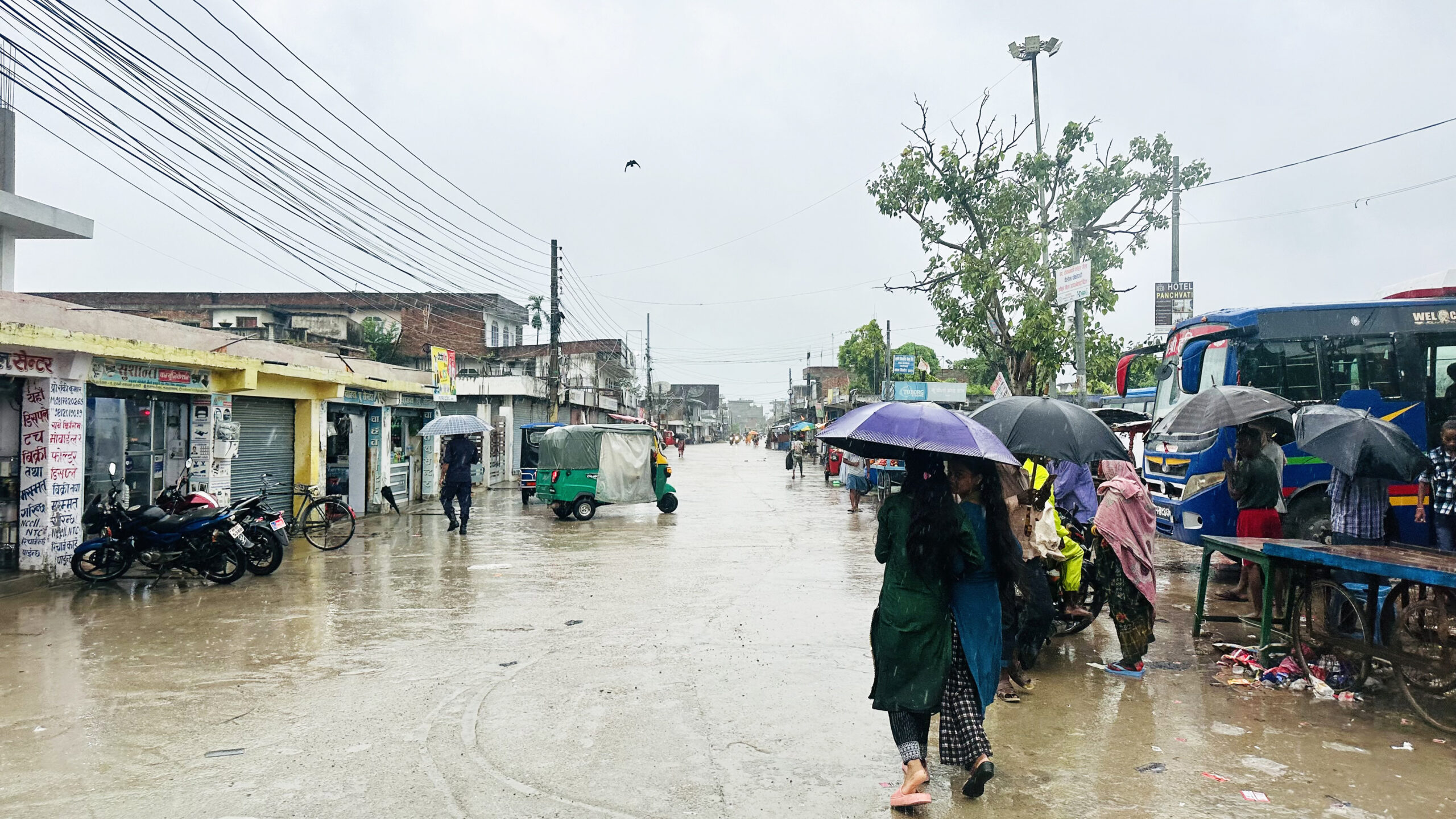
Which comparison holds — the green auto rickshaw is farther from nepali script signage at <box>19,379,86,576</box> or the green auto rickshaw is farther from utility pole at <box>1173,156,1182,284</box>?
utility pole at <box>1173,156,1182,284</box>

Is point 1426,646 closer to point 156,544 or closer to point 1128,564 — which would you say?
point 1128,564

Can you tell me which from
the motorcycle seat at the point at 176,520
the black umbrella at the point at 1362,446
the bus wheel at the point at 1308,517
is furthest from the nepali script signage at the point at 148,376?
the bus wheel at the point at 1308,517

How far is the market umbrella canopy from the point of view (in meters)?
15.8

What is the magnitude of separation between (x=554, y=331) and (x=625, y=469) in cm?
1075

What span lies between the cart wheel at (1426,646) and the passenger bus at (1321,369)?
4.43 metres

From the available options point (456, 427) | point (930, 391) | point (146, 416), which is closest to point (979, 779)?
point (146, 416)

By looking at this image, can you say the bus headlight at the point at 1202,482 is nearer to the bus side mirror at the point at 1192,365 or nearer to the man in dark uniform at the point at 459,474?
the bus side mirror at the point at 1192,365

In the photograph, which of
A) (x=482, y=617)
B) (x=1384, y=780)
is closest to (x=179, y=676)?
(x=482, y=617)

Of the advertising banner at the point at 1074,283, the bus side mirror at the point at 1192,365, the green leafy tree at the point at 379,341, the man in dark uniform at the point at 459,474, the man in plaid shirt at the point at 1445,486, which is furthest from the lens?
the green leafy tree at the point at 379,341

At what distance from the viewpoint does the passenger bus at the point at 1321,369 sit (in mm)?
10258

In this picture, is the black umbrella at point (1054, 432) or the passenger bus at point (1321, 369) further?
the passenger bus at point (1321, 369)

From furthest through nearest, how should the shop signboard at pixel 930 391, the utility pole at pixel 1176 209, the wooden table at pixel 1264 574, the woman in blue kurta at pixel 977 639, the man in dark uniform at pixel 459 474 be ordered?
the shop signboard at pixel 930 391, the utility pole at pixel 1176 209, the man in dark uniform at pixel 459 474, the wooden table at pixel 1264 574, the woman in blue kurta at pixel 977 639

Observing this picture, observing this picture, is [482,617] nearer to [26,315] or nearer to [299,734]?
[299,734]

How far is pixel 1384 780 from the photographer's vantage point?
4.48 m
